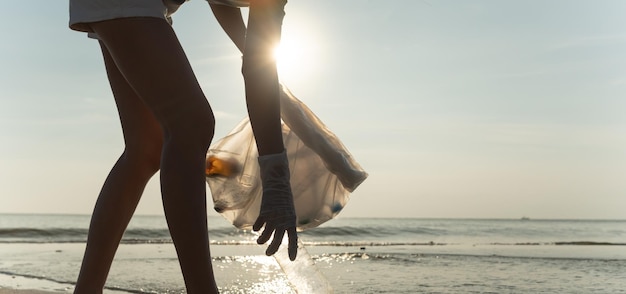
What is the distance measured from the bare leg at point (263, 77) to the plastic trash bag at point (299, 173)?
483 mm

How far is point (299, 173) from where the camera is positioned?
2217mm

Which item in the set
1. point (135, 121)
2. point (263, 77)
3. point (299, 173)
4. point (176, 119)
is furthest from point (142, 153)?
point (299, 173)

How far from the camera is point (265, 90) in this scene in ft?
5.28

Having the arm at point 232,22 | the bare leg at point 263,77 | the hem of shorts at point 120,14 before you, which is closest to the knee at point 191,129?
the bare leg at point 263,77

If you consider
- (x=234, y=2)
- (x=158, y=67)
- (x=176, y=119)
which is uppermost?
(x=234, y=2)

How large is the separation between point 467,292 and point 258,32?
355cm

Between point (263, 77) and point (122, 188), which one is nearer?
point (263, 77)

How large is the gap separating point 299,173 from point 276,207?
2.30 ft

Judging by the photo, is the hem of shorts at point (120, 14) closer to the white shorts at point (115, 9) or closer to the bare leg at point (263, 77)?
the white shorts at point (115, 9)

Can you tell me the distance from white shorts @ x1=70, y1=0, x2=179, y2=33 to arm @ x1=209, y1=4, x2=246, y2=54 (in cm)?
31

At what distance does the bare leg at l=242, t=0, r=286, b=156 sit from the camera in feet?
5.26

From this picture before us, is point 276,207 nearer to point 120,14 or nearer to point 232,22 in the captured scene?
point 120,14

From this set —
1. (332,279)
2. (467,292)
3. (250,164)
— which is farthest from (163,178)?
(332,279)

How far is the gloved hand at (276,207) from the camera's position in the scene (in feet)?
4.96
